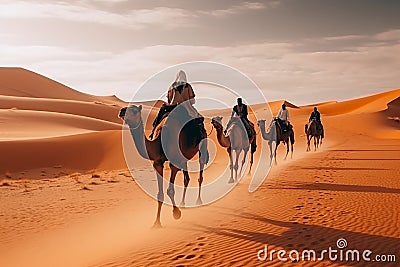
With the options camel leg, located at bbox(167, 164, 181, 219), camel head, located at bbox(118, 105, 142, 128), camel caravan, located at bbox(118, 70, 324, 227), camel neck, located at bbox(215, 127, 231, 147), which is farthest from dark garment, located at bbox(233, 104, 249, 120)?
camel head, located at bbox(118, 105, 142, 128)

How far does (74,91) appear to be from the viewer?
122750mm

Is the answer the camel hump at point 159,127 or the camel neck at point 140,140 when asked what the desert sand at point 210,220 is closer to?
the camel neck at point 140,140

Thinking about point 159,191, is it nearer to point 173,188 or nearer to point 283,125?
point 173,188

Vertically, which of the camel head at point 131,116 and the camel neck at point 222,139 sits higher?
the camel head at point 131,116

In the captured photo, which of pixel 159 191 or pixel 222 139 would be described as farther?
pixel 222 139

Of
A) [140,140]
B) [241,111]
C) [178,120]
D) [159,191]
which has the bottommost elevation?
[159,191]

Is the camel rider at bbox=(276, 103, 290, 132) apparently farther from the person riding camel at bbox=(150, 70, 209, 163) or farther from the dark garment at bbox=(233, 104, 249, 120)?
the person riding camel at bbox=(150, 70, 209, 163)

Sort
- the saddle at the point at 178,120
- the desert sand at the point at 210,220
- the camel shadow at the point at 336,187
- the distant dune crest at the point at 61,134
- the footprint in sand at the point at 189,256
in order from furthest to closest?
the distant dune crest at the point at 61,134 < the camel shadow at the point at 336,187 < the saddle at the point at 178,120 < the desert sand at the point at 210,220 < the footprint in sand at the point at 189,256

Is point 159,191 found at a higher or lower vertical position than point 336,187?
higher

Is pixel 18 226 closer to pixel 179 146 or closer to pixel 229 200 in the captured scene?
pixel 179 146

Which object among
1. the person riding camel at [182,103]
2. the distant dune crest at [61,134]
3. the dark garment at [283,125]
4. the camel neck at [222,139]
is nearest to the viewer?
the person riding camel at [182,103]

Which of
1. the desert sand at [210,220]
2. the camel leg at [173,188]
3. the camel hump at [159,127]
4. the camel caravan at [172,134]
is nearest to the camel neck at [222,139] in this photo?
the desert sand at [210,220]

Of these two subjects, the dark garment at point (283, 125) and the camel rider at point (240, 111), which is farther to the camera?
the dark garment at point (283, 125)

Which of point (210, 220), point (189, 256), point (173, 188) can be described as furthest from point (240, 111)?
point (189, 256)
